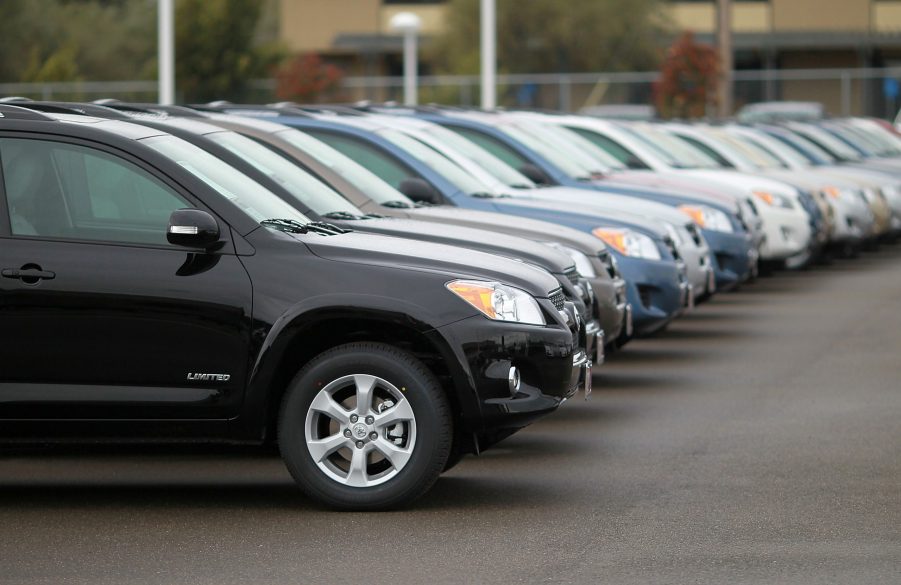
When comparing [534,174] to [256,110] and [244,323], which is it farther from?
[244,323]

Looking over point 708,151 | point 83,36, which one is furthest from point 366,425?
A: point 83,36

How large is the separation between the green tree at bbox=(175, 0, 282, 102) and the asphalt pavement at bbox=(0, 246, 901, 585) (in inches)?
1592

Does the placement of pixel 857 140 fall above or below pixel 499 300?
above

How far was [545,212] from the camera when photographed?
1236cm

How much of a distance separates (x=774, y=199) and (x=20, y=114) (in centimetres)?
1241

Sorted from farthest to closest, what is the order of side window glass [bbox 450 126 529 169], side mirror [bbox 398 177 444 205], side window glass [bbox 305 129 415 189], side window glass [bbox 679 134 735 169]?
1. side window glass [bbox 679 134 735 169]
2. side window glass [bbox 450 126 529 169]
3. side window glass [bbox 305 129 415 189]
4. side mirror [bbox 398 177 444 205]

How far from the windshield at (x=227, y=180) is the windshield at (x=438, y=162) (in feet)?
12.3

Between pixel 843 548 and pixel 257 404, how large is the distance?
2.45m

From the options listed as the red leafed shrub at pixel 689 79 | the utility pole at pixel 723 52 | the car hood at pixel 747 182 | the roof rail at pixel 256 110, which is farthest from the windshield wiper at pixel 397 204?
the red leafed shrub at pixel 689 79

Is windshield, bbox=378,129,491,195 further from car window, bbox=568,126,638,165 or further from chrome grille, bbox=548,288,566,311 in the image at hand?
car window, bbox=568,126,638,165

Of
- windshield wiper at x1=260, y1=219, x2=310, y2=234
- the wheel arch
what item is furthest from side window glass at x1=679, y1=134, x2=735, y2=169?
the wheel arch

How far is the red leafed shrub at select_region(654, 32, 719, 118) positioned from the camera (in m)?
44.2

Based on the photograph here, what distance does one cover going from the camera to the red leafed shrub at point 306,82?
46406mm

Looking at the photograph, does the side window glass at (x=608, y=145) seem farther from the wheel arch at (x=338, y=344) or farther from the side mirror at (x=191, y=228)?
the side mirror at (x=191, y=228)
